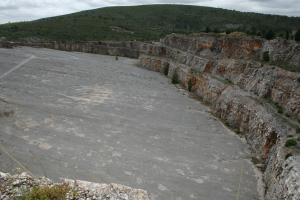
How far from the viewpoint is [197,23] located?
137 m

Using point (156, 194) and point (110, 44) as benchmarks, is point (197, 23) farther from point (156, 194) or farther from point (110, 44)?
point (156, 194)

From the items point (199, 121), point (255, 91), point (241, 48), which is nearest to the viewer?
point (255, 91)

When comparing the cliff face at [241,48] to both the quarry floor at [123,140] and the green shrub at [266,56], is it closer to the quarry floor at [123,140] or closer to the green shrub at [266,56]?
the green shrub at [266,56]

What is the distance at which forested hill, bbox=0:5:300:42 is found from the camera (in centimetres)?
8925

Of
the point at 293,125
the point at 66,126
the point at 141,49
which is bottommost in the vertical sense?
the point at 66,126

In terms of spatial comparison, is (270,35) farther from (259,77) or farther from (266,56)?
(259,77)

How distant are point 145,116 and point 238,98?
14212mm

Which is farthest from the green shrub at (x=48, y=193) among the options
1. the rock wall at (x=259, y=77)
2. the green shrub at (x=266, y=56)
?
the green shrub at (x=266, y=56)

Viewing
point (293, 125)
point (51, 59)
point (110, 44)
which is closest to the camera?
point (293, 125)

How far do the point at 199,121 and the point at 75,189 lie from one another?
74.9ft

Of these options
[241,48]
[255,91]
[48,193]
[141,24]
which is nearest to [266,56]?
[255,91]

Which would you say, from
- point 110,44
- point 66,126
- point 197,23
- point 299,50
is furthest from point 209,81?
point 197,23

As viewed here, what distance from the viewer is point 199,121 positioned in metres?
30.4

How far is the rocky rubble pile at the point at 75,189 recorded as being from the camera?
9695mm
